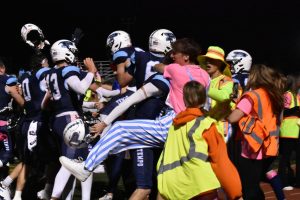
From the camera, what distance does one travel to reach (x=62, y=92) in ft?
25.0

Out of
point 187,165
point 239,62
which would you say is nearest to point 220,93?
point 187,165

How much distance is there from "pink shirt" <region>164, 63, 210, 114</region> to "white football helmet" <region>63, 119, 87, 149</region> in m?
0.93

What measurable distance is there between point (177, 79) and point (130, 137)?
720 mm

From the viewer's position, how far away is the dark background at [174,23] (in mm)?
25594

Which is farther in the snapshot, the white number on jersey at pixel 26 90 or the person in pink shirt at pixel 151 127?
the white number on jersey at pixel 26 90

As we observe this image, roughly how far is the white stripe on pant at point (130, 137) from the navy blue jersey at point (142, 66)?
668 millimetres

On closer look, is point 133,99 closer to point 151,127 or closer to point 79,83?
point 151,127

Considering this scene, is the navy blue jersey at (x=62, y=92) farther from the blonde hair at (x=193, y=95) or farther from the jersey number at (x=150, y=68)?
the blonde hair at (x=193, y=95)

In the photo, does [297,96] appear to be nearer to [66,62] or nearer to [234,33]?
[66,62]

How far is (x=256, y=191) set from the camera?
22.3ft

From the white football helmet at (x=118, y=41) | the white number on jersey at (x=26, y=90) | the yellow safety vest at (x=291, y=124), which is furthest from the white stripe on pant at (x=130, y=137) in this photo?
the yellow safety vest at (x=291, y=124)

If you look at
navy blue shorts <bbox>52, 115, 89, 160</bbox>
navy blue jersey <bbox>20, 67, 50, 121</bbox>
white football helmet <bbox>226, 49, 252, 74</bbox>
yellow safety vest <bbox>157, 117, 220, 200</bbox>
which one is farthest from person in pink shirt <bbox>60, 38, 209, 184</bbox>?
white football helmet <bbox>226, 49, 252, 74</bbox>

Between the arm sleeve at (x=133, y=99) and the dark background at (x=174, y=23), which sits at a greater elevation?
the arm sleeve at (x=133, y=99)

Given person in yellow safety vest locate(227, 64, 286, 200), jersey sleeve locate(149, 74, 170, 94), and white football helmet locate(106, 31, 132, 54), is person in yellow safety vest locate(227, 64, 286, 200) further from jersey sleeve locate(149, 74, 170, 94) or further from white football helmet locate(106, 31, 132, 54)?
white football helmet locate(106, 31, 132, 54)
